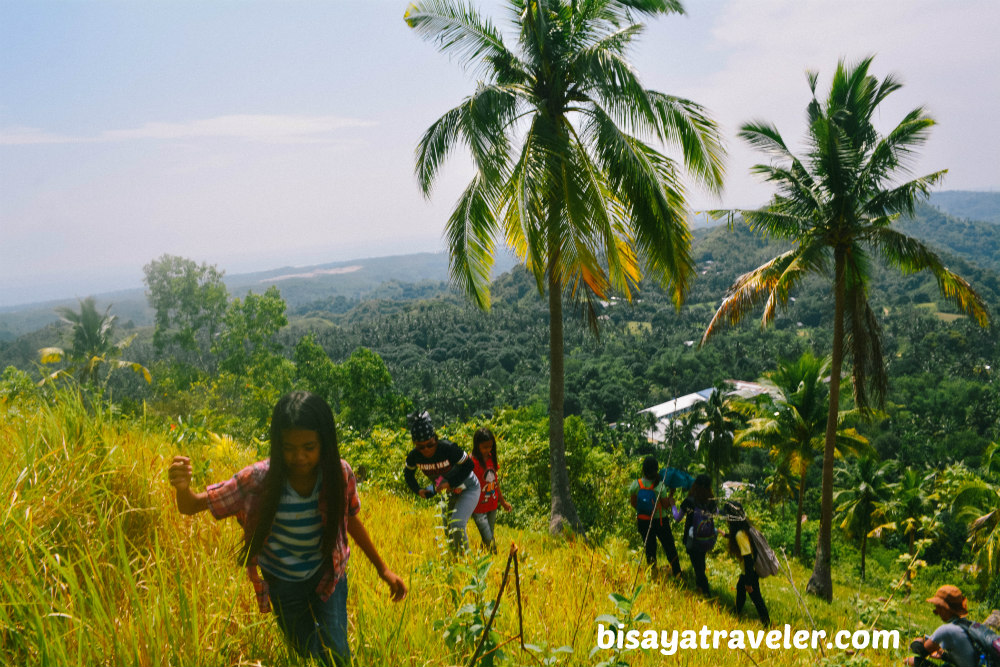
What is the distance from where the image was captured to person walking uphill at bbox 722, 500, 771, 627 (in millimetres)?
4996

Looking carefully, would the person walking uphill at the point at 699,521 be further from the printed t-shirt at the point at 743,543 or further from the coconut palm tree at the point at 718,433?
the coconut palm tree at the point at 718,433

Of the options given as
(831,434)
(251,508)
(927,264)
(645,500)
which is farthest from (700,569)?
(831,434)

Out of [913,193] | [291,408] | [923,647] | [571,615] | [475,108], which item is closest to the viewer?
[291,408]

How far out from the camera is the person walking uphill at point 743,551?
197 inches

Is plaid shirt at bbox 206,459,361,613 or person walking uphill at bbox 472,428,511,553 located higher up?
plaid shirt at bbox 206,459,361,613

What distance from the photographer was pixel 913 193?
411 inches

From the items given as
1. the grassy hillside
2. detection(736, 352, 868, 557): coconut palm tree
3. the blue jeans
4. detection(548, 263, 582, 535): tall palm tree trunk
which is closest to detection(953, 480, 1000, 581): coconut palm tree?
detection(736, 352, 868, 557): coconut palm tree

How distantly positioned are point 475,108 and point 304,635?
668 centimetres

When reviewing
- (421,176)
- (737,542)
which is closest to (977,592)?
(737,542)

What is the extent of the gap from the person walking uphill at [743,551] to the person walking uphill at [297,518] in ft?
12.5

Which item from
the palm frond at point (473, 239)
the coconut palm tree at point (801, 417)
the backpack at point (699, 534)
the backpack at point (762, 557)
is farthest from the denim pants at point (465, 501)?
the coconut palm tree at point (801, 417)

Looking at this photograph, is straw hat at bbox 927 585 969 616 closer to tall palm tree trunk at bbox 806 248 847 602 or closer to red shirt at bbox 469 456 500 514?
red shirt at bbox 469 456 500 514

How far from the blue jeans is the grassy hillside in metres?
0.06

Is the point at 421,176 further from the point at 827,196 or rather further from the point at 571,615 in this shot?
the point at 827,196
